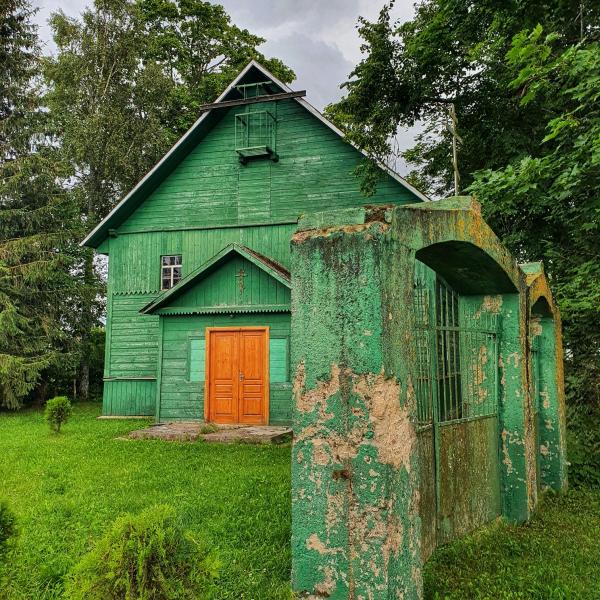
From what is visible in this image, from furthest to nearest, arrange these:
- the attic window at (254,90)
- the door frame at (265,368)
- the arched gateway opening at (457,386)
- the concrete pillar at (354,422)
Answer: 1. the attic window at (254,90)
2. the door frame at (265,368)
3. the arched gateway opening at (457,386)
4. the concrete pillar at (354,422)

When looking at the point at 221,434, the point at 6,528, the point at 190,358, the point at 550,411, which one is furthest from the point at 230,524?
the point at 190,358

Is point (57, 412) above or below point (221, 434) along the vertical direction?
above

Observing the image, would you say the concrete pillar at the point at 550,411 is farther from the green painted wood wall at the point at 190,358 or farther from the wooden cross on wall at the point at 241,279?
the wooden cross on wall at the point at 241,279

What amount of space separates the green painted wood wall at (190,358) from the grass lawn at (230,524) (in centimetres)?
309

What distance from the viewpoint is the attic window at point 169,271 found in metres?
14.7

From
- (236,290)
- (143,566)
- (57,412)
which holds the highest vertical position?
(236,290)

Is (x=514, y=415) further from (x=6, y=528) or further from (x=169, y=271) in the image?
(x=169, y=271)

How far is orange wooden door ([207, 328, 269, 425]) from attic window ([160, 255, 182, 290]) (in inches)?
115

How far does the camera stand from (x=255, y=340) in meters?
12.3

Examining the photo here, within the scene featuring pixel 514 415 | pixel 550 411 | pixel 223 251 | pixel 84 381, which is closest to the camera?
pixel 514 415

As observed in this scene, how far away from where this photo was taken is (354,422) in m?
2.73

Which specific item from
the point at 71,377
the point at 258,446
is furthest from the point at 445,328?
the point at 71,377

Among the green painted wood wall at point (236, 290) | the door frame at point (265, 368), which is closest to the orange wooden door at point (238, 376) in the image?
the door frame at point (265, 368)

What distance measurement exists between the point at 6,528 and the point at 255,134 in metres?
12.6
